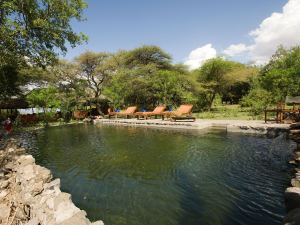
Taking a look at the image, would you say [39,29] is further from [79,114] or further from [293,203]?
[79,114]

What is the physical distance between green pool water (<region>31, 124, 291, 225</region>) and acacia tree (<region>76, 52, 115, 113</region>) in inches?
771

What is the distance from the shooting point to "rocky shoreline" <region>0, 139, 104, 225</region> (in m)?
4.06

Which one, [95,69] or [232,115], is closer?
[232,115]

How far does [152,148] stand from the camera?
36.4ft

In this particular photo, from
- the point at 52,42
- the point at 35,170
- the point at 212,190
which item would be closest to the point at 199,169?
the point at 212,190

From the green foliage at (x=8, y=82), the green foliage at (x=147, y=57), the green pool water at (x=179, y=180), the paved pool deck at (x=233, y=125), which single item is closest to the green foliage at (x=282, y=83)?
the paved pool deck at (x=233, y=125)

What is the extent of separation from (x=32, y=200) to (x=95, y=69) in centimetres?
2638

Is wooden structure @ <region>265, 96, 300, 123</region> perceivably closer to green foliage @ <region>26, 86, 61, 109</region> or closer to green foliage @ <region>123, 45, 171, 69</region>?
green foliage @ <region>123, 45, 171, 69</region>

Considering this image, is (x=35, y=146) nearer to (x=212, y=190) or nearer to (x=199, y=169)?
(x=199, y=169)

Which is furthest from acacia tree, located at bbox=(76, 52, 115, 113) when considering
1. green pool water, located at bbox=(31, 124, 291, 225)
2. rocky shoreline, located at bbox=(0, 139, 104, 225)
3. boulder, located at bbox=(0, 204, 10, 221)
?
boulder, located at bbox=(0, 204, 10, 221)

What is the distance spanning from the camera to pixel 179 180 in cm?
686

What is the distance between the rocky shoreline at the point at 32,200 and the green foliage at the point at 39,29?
730 cm

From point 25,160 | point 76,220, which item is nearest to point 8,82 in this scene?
point 25,160

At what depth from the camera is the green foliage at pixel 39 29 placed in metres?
11.5
